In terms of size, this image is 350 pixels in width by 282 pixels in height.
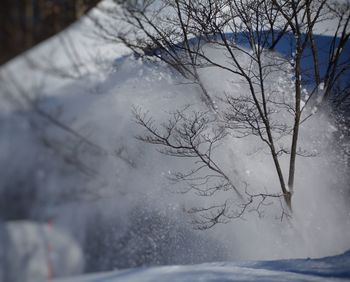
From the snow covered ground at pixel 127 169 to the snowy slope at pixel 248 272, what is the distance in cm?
5

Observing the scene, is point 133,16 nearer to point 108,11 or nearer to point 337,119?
point 108,11

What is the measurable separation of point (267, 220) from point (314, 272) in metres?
4.36

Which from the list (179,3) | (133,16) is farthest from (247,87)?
(133,16)

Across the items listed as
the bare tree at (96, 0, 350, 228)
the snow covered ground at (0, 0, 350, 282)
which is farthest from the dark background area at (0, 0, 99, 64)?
the bare tree at (96, 0, 350, 228)

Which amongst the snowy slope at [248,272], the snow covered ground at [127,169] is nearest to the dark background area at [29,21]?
the snow covered ground at [127,169]

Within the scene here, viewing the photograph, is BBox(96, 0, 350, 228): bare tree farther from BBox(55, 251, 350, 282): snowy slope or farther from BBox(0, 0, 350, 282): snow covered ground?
BBox(55, 251, 350, 282): snowy slope

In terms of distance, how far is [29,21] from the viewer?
5.51 metres

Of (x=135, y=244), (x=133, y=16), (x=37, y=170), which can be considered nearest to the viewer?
(x=37, y=170)

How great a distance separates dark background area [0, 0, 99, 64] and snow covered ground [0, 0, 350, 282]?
21 centimetres

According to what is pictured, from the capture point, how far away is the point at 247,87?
8.43 m

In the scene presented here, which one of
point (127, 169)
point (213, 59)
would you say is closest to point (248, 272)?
point (127, 169)

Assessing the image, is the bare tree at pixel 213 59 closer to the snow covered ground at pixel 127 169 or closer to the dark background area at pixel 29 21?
the snow covered ground at pixel 127 169

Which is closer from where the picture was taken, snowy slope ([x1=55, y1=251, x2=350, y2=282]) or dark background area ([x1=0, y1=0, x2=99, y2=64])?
snowy slope ([x1=55, y1=251, x2=350, y2=282])

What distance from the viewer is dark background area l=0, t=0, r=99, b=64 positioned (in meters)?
4.99
